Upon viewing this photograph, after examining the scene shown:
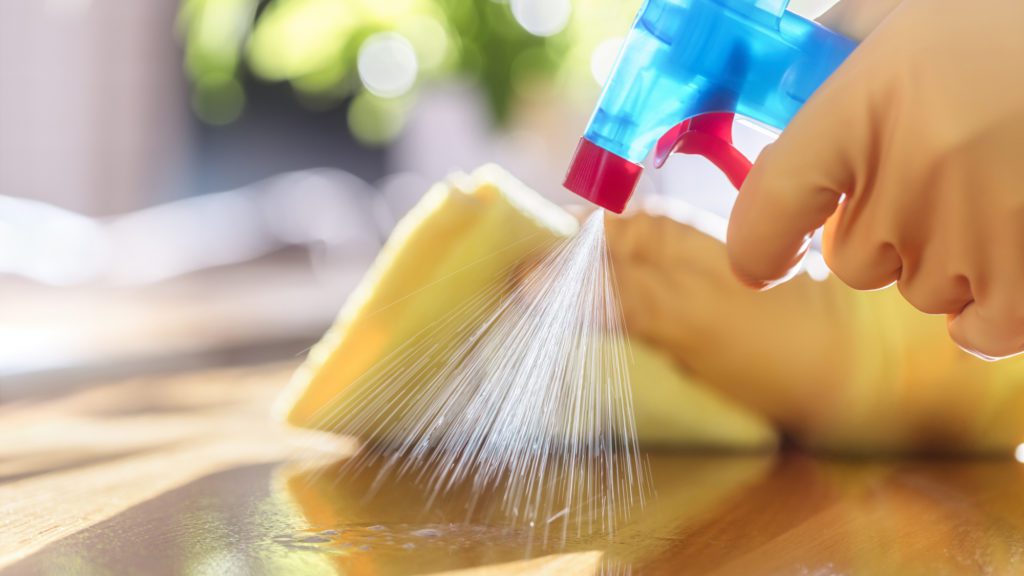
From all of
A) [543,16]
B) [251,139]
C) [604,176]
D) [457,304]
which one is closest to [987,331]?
[604,176]

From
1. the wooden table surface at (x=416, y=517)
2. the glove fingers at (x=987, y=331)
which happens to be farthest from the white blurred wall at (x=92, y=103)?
the glove fingers at (x=987, y=331)

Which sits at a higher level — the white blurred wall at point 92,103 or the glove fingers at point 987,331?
the white blurred wall at point 92,103

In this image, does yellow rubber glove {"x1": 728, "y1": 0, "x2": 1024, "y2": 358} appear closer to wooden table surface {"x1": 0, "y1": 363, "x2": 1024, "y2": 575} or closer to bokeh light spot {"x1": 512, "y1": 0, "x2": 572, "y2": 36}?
wooden table surface {"x1": 0, "y1": 363, "x2": 1024, "y2": 575}

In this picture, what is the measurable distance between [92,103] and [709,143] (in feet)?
7.02

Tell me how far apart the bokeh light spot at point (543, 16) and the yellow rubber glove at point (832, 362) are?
1245 mm

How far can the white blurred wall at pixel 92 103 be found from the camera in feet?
7.20

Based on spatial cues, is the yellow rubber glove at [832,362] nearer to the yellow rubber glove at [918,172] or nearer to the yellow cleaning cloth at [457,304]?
the yellow cleaning cloth at [457,304]

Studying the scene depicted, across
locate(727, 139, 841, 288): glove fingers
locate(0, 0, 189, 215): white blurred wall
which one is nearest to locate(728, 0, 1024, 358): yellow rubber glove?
locate(727, 139, 841, 288): glove fingers

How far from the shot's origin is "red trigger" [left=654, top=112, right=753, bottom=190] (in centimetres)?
49

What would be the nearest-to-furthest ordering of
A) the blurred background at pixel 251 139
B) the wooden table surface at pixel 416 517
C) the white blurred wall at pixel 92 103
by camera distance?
the wooden table surface at pixel 416 517 → the blurred background at pixel 251 139 → the white blurred wall at pixel 92 103

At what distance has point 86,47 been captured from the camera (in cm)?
233

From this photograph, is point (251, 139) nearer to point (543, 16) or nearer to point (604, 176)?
point (543, 16)

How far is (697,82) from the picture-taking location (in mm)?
482

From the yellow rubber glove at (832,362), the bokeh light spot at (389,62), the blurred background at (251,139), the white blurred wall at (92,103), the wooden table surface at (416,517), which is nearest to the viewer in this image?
the wooden table surface at (416,517)
